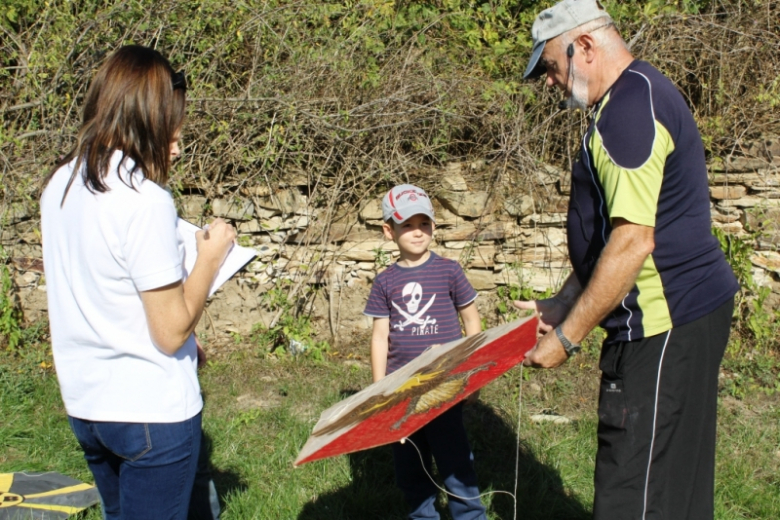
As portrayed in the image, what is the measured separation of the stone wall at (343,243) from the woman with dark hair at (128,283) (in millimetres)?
3288

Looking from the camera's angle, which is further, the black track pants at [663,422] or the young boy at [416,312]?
the young boy at [416,312]

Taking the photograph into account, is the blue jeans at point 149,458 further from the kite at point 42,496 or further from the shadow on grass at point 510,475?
the shadow on grass at point 510,475

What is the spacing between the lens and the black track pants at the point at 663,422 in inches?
84.6

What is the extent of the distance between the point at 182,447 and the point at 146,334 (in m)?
0.36

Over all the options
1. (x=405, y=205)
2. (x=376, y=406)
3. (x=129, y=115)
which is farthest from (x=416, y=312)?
(x=129, y=115)

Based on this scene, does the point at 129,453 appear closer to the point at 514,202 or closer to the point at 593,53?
the point at 593,53

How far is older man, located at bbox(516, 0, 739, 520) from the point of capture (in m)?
2.03

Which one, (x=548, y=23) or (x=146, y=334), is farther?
(x=548, y=23)

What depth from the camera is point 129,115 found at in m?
1.87

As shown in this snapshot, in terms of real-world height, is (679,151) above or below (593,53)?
below

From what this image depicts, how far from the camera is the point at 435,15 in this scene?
564 cm

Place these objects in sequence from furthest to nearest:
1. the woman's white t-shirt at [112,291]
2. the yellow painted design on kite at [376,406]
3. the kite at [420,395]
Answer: the yellow painted design on kite at [376,406], the kite at [420,395], the woman's white t-shirt at [112,291]

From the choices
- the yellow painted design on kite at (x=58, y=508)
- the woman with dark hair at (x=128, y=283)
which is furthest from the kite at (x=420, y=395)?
the yellow painted design on kite at (x=58, y=508)

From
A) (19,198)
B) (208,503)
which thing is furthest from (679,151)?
(19,198)
